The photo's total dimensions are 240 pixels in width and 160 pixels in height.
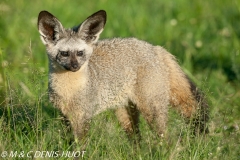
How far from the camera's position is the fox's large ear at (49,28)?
584cm

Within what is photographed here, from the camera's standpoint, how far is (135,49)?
6.58 meters

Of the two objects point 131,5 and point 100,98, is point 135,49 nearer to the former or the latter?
point 100,98

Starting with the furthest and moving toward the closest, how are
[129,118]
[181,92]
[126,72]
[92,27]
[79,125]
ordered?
[129,118] → [181,92] → [126,72] → [92,27] → [79,125]

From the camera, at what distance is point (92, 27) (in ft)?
20.0

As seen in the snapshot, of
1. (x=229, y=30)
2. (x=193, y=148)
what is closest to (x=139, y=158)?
(x=193, y=148)

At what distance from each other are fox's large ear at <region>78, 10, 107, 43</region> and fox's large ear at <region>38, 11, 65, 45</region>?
0.71 feet

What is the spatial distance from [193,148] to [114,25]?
557 centimetres

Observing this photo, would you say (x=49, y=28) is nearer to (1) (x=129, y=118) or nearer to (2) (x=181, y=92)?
(1) (x=129, y=118)

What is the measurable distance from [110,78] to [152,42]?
3.45m

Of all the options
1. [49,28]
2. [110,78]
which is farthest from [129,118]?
[49,28]

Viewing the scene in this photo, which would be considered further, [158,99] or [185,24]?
[185,24]

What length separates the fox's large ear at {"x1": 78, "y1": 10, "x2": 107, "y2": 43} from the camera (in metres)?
5.98

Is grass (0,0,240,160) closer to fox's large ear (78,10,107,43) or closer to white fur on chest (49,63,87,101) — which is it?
white fur on chest (49,63,87,101)

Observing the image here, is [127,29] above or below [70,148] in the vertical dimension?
above
